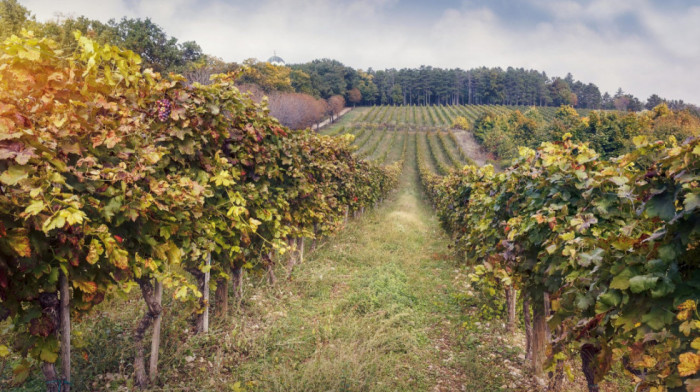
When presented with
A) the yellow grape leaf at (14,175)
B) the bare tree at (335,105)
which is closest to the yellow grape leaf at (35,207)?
the yellow grape leaf at (14,175)

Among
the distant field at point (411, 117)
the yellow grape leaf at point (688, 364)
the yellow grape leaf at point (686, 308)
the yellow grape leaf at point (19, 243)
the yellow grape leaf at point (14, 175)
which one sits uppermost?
the distant field at point (411, 117)

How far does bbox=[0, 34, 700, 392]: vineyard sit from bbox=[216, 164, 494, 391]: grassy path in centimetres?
4

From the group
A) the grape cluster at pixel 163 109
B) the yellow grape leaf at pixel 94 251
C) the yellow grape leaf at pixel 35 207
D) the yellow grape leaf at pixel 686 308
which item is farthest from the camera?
the grape cluster at pixel 163 109

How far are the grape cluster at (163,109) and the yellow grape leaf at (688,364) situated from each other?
4.26 meters

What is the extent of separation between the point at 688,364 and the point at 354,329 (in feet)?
14.1

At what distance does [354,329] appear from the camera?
5391mm

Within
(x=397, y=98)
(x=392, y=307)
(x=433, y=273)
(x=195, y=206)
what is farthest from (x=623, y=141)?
(x=397, y=98)

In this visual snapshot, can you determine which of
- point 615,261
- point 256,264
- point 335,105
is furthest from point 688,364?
point 335,105

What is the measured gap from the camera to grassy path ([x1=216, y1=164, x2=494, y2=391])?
425 centimetres

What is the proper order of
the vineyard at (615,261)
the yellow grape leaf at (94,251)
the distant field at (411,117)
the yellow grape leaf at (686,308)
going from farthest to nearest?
1. the distant field at (411,117)
2. the yellow grape leaf at (94,251)
3. the vineyard at (615,261)
4. the yellow grape leaf at (686,308)

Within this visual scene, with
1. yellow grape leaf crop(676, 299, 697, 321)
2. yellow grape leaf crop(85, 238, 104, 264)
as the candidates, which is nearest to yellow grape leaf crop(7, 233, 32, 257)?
yellow grape leaf crop(85, 238, 104, 264)

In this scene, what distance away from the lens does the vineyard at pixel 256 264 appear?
2061 mm

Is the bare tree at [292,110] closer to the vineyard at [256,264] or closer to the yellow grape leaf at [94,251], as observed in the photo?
the vineyard at [256,264]

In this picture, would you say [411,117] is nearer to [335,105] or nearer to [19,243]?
[335,105]
